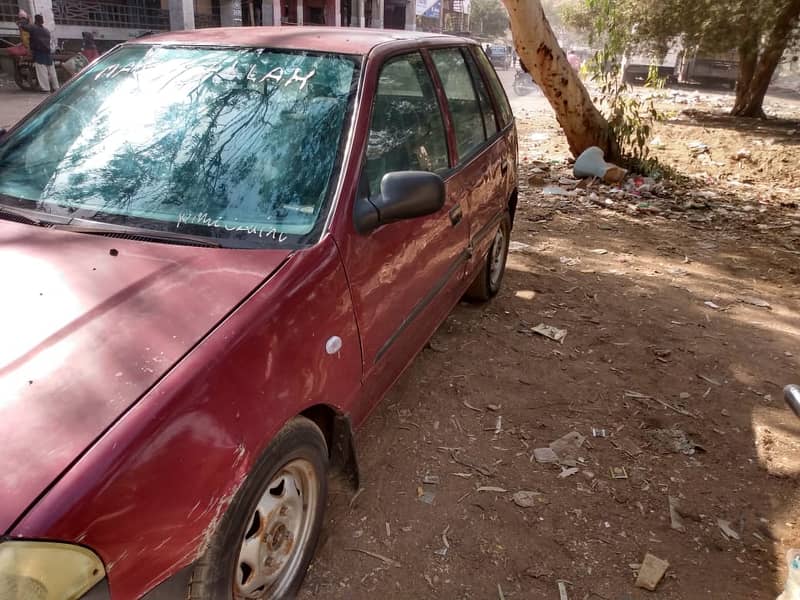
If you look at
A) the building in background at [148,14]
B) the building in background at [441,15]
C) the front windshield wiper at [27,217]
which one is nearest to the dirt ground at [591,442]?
the front windshield wiper at [27,217]

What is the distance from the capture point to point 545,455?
10.3ft

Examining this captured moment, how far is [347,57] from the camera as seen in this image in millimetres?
2686

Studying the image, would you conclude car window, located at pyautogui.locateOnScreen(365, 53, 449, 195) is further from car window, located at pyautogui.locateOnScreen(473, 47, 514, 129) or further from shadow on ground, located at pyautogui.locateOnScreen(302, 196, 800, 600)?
shadow on ground, located at pyautogui.locateOnScreen(302, 196, 800, 600)

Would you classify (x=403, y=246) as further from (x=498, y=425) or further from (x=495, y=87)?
(x=495, y=87)

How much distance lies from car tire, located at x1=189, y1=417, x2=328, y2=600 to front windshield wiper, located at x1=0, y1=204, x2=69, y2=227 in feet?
3.73

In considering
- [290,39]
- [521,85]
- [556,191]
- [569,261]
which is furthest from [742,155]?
[521,85]

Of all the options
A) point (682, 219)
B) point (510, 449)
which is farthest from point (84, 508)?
point (682, 219)

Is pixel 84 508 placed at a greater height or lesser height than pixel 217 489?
greater

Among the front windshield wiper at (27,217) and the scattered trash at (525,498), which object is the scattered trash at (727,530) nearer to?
the scattered trash at (525,498)

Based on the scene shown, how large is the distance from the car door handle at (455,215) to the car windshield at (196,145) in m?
0.94

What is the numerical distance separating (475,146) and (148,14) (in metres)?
25.8

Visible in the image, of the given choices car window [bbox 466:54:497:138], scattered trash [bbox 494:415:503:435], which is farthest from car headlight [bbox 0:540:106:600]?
car window [bbox 466:54:497:138]

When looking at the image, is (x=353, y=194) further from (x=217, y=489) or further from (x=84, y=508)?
(x=84, y=508)

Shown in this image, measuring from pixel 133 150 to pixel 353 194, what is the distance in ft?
3.02
